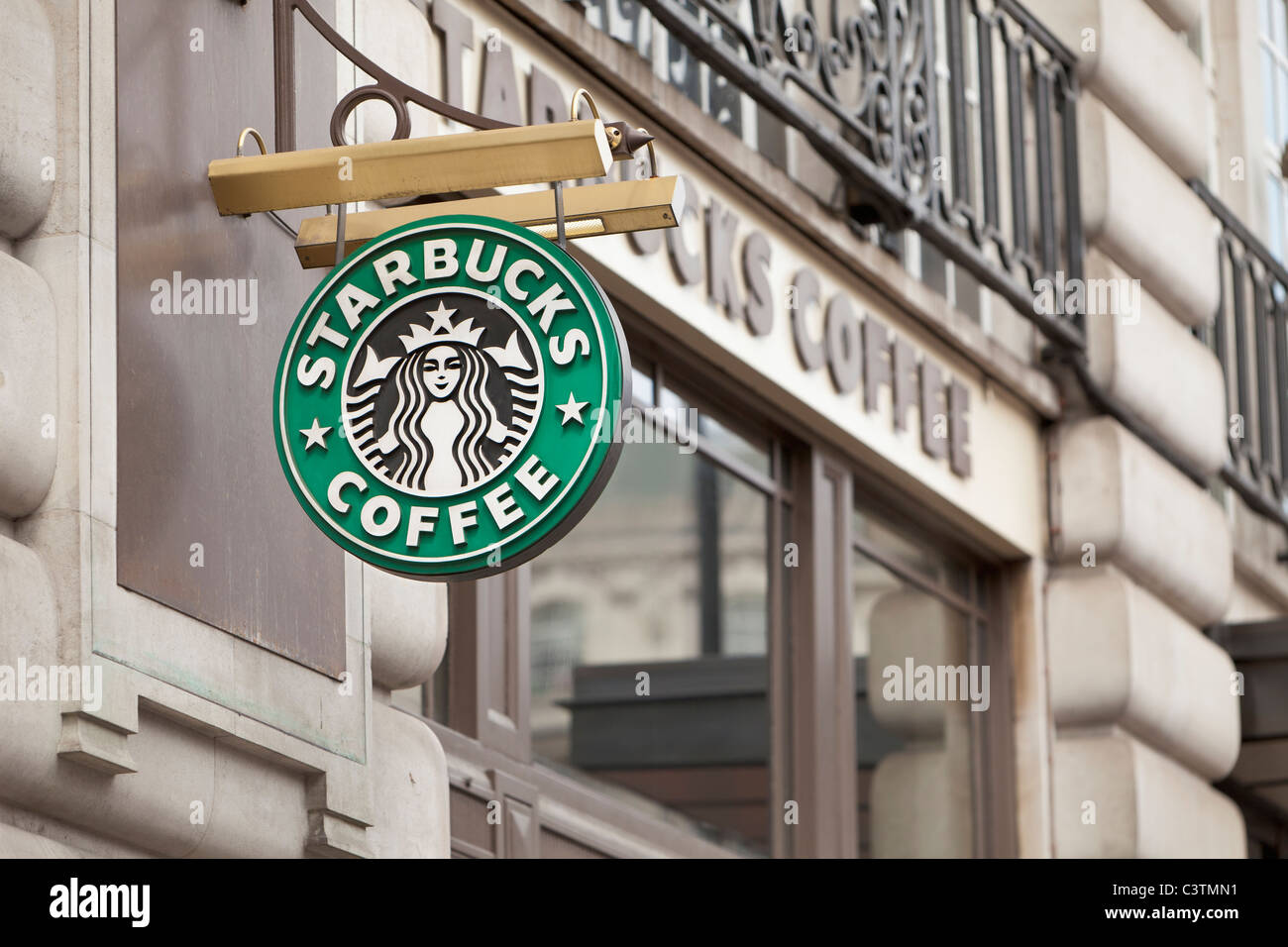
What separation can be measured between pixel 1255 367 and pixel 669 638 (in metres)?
4.82

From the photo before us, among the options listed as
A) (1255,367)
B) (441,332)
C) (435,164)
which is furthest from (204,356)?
(1255,367)

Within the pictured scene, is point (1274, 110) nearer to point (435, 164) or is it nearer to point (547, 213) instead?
point (547, 213)

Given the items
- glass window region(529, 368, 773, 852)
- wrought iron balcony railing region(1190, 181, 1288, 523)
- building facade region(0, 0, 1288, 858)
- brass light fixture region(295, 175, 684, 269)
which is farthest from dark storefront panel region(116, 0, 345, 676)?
wrought iron balcony railing region(1190, 181, 1288, 523)

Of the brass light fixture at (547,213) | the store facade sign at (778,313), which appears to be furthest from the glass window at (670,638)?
the brass light fixture at (547,213)

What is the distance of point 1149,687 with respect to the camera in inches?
478

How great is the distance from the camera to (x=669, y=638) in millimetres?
11359

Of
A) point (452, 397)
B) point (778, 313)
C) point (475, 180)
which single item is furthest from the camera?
point (778, 313)

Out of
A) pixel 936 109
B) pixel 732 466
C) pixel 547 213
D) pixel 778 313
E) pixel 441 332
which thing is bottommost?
pixel 441 332

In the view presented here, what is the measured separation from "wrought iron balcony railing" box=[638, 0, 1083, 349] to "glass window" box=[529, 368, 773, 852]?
1.39 metres

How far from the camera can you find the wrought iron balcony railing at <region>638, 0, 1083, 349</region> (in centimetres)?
986

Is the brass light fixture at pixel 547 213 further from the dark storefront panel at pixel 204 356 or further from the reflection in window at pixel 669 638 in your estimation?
the reflection in window at pixel 669 638

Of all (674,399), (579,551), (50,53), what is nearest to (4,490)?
(50,53)

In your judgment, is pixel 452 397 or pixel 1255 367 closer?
pixel 452 397

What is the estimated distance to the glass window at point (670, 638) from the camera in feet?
34.8
